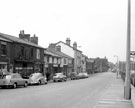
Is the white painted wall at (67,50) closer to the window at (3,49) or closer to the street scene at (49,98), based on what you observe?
the window at (3,49)

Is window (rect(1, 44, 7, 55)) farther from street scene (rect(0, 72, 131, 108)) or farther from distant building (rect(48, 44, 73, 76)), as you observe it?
distant building (rect(48, 44, 73, 76))

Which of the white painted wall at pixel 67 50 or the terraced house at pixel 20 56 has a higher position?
the white painted wall at pixel 67 50

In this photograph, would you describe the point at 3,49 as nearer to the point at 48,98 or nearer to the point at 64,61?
the point at 48,98

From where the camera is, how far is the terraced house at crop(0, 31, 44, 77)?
3799cm

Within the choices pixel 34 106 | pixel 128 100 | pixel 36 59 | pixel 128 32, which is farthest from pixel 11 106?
pixel 36 59

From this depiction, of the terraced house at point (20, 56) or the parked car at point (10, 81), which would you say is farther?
the terraced house at point (20, 56)

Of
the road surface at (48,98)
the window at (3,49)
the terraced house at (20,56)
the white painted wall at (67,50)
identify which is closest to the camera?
the road surface at (48,98)

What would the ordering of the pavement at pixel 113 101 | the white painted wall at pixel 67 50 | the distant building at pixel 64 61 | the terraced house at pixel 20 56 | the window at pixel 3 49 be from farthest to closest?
1. the white painted wall at pixel 67 50
2. the distant building at pixel 64 61
3. the terraced house at pixel 20 56
4. the window at pixel 3 49
5. the pavement at pixel 113 101

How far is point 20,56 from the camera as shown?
4206 centimetres

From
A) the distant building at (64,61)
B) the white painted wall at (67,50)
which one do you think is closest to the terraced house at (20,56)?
the distant building at (64,61)

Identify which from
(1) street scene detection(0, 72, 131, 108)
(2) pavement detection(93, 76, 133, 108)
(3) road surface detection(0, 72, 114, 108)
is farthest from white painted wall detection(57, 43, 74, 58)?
(2) pavement detection(93, 76, 133, 108)

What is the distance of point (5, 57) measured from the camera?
125 ft

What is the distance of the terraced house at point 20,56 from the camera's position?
3799 cm

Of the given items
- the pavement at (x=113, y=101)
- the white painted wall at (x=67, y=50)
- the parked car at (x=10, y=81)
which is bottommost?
the pavement at (x=113, y=101)
